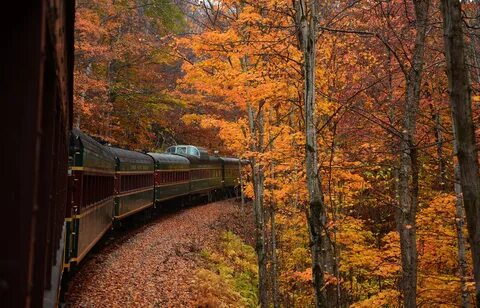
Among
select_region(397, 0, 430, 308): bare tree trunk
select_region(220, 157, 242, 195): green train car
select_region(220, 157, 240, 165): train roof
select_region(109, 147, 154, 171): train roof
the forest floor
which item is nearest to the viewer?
select_region(397, 0, 430, 308): bare tree trunk

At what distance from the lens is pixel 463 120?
3.68 m

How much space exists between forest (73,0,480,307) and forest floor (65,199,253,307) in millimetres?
1149

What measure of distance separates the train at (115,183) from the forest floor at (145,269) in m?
0.79

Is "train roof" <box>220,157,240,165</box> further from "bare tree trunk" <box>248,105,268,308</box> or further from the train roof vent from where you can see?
"bare tree trunk" <box>248,105,268,308</box>

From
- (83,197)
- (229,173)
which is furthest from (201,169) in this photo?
(83,197)

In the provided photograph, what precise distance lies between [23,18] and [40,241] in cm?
136

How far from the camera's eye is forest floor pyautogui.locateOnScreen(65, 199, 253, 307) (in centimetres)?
916

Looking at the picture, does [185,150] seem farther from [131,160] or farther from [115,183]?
[115,183]

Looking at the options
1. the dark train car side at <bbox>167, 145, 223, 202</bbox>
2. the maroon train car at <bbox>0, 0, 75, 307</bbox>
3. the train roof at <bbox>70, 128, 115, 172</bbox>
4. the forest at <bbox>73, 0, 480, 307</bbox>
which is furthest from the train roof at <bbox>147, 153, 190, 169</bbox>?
the maroon train car at <bbox>0, 0, 75, 307</bbox>

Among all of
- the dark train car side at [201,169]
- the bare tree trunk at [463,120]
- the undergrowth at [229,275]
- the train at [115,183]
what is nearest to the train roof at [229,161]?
the dark train car side at [201,169]

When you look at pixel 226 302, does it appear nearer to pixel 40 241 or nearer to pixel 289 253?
pixel 289 253

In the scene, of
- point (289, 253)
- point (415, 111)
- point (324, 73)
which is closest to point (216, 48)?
point (324, 73)

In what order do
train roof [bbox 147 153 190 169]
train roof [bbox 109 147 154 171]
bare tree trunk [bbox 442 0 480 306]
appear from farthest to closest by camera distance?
train roof [bbox 147 153 190 169]
train roof [bbox 109 147 154 171]
bare tree trunk [bbox 442 0 480 306]

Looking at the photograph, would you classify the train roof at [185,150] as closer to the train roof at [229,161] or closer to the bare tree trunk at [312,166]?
the train roof at [229,161]
